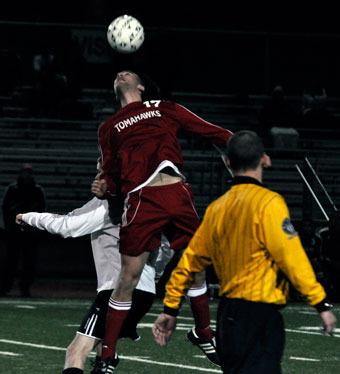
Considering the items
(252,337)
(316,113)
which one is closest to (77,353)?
(252,337)

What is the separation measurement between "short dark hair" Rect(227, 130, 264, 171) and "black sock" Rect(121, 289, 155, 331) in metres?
2.54

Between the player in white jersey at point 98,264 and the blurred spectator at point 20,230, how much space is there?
9.96m

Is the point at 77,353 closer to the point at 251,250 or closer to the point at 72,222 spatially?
the point at 72,222

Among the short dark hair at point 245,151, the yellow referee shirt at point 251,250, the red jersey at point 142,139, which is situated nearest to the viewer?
the yellow referee shirt at point 251,250

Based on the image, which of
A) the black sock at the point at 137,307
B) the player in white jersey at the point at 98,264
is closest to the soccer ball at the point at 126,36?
the player in white jersey at the point at 98,264

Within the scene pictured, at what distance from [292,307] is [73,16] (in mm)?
13618

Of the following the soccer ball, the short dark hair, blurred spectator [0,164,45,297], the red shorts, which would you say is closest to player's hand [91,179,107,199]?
the red shorts

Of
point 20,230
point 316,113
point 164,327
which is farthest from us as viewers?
point 316,113

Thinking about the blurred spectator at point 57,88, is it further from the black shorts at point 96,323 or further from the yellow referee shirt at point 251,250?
the yellow referee shirt at point 251,250

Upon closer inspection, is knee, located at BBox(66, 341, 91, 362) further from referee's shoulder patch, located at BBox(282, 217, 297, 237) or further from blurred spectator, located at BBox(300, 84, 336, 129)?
blurred spectator, located at BBox(300, 84, 336, 129)

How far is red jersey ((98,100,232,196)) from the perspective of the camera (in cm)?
930

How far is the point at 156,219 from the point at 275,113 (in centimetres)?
1563

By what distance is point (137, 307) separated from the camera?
9.42 m

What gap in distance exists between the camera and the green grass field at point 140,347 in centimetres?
1128
